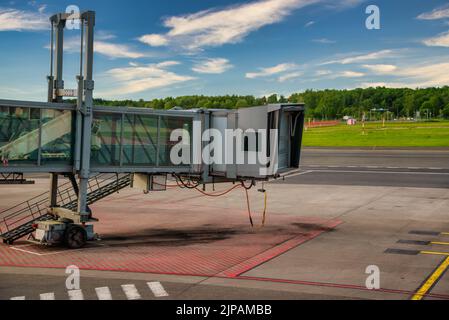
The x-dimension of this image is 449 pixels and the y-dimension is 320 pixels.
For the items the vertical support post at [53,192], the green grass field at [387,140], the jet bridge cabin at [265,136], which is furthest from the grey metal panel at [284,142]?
the green grass field at [387,140]

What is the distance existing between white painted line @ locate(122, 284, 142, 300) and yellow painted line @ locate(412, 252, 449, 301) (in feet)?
31.9

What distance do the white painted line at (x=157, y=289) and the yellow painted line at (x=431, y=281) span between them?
883 centimetres

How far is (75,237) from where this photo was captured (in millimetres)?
26047

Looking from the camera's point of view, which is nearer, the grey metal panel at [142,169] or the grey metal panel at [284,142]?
the grey metal panel at [142,169]

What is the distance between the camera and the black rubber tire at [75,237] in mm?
Result: 25859

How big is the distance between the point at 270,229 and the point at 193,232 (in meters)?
4.88

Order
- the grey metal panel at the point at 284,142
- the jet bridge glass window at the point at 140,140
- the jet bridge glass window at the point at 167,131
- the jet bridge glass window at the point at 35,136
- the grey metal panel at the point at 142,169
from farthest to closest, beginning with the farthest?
the jet bridge glass window at the point at 167,131 < the grey metal panel at the point at 284,142 < the jet bridge glass window at the point at 140,140 < the grey metal panel at the point at 142,169 < the jet bridge glass window at the point at 35,136

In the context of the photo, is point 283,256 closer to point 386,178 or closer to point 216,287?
point 216,287

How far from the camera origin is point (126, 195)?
4934cm

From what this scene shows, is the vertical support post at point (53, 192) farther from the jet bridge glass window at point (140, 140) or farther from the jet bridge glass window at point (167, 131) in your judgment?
the jet bridge glass window at point (167, 131)

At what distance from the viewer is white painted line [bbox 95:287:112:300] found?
17441 mm

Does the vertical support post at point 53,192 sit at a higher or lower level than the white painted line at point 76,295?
higher

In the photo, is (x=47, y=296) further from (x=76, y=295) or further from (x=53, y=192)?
(x=53, y=192)
